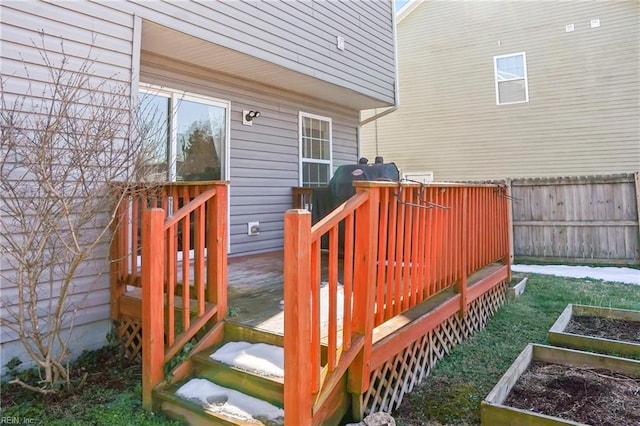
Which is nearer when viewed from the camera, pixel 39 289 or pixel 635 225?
pixel 39 289

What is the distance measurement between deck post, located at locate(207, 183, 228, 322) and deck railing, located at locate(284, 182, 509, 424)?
0.70 m

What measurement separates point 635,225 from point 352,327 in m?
6.87

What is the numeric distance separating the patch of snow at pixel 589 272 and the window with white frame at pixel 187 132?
530 centimetres

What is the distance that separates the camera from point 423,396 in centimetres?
274

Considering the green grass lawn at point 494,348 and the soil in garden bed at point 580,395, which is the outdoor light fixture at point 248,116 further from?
the soil in garden bed at point 580,395

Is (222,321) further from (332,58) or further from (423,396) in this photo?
(332,58)

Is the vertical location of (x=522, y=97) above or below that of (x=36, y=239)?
above

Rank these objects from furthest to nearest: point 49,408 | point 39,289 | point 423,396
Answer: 1. point 39,289
2. point 423,396
3. point 49,408

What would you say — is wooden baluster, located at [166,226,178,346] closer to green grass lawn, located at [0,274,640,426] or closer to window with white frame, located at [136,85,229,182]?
green grass lawn, located at [0,274,640,426]

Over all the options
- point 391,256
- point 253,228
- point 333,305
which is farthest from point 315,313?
point 253,228

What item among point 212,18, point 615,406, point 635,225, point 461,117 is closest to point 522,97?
point 461,117

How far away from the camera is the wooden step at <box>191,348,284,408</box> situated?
7.11 ft

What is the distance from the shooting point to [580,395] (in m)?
2.47

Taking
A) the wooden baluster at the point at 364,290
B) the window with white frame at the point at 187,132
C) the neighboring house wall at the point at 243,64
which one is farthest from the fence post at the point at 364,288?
the window with white frame at the point at 187,132
